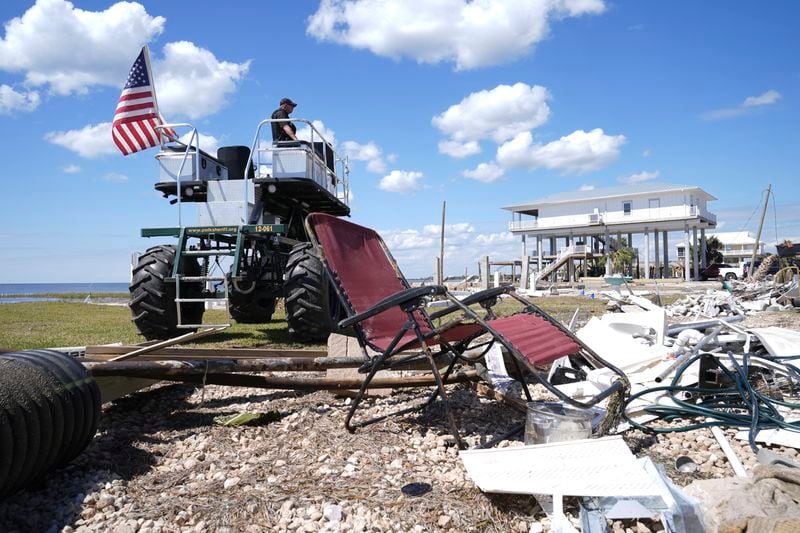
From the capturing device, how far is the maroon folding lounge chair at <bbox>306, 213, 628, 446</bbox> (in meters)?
2.80

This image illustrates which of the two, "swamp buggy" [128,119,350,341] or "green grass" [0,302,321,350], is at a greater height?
"swamp buggy" [128,119,350,341]

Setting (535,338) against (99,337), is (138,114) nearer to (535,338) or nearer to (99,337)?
(99,337)

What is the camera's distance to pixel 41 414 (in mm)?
2250

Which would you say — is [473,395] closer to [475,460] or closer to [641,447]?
[641,447]

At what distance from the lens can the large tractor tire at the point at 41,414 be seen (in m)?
2.10

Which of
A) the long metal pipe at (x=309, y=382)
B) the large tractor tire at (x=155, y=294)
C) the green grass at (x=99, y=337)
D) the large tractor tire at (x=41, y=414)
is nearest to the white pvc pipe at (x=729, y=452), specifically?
the long metal pipe at (x=309, y=382)

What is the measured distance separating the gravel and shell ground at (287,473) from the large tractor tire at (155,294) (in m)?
2.61

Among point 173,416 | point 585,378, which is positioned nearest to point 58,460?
point 173,416

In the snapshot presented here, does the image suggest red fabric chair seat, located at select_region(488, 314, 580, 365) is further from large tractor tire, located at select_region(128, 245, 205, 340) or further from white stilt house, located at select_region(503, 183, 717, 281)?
white stilt house, located at select_region(503, 183, 717, 281)

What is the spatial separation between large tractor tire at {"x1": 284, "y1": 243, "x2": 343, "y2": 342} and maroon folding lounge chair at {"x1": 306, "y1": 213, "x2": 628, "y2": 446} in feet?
4.65

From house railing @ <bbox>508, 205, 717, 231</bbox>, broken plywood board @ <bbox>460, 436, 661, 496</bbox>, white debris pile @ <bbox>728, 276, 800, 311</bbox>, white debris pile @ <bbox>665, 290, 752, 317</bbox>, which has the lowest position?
broken plywood board @ <bbox>460, 436, 661, 496</bbox>

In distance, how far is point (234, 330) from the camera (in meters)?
8.46

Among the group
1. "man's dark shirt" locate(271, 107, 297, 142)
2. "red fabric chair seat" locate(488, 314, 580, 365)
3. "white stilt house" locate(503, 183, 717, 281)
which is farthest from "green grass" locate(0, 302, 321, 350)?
"white stilt house" locate(503, 183, 717, 281)

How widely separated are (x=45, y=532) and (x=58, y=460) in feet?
1.51
